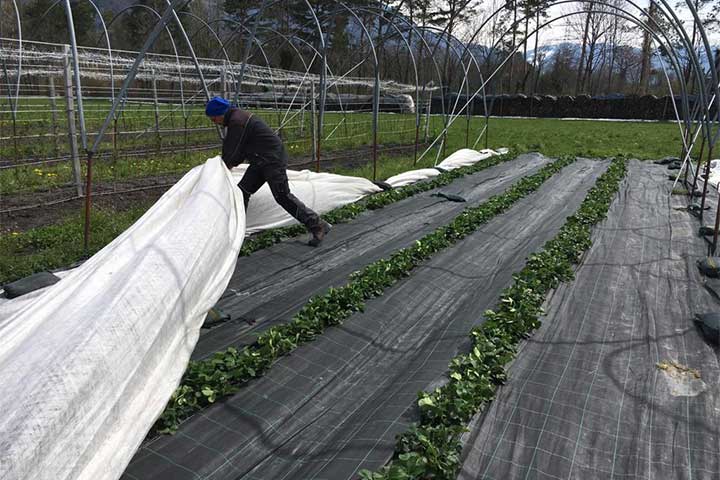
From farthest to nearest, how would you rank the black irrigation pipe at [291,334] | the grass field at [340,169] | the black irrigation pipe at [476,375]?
1. the grass field at [340,169]
2. the black irrigation pipe at [291,334]
3. the black irrigation pipe at [476,375]

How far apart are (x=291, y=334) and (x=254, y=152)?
2.61m

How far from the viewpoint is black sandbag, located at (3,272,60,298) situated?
14.6 ft

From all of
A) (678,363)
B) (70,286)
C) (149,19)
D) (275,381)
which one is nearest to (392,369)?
(275,381)

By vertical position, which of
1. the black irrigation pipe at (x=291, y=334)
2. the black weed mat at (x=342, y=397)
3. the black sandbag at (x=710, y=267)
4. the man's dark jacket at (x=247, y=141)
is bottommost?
the black weed mat at (x=342, y=397)

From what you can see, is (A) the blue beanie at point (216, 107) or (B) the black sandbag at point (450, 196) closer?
(A) the blue beanie at point (216, 107)

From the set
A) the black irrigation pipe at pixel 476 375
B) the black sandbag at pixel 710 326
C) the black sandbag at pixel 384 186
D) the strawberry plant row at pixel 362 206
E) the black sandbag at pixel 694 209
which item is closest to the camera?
the black irrigation pipe at pixel 476 375

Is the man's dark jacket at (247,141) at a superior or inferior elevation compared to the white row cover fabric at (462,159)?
superior

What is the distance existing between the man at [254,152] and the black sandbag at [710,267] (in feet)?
13.6

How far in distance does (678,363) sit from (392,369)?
200cm

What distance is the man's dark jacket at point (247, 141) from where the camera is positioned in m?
5.78

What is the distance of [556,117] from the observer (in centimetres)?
3547

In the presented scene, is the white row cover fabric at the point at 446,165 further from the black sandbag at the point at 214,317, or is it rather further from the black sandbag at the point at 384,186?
the black sandbag at the point at 214,317

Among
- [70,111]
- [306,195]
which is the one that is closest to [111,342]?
[306,195]

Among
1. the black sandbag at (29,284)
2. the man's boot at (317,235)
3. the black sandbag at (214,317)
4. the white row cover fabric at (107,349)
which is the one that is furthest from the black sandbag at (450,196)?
the black sandbag at (29,284)
